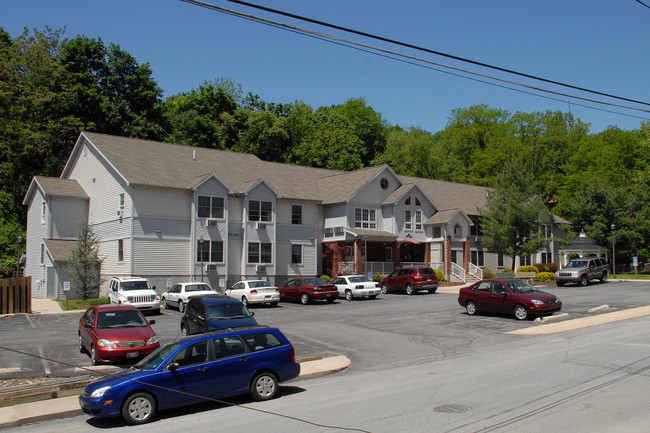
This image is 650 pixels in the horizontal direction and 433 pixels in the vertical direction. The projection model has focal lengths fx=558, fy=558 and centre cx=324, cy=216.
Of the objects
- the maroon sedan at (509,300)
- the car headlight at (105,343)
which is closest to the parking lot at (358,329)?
the maroon sedan at (509,300)

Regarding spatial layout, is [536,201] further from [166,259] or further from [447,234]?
[166,259]

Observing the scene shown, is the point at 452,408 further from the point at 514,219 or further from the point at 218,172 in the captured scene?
the point at 514,219

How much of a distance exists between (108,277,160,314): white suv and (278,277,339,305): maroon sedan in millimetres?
8084

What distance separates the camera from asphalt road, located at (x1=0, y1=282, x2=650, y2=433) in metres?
9.30

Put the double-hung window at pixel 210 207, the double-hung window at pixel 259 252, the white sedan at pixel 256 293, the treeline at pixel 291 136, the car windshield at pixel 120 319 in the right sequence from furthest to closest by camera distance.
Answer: the treeline at pixel 291 136, the double-hung window at pixel 259 252, the double-hung window at pixel 210 207, the white sedan at pixel 256 293, the car windshield at pixel 120 319

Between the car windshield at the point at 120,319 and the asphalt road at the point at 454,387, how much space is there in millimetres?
3223

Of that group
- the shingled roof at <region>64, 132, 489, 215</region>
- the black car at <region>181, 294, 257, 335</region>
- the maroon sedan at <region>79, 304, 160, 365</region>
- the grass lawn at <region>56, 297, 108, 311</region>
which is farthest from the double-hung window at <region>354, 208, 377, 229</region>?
the maroon sedan at <region>79, 304, 160, 365</region>

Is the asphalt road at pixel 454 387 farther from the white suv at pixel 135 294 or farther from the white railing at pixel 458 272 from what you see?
the white railing at pixel 458 272

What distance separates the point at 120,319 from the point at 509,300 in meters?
15.5

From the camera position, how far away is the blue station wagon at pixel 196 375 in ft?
34.3

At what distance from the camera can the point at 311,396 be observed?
12117mm

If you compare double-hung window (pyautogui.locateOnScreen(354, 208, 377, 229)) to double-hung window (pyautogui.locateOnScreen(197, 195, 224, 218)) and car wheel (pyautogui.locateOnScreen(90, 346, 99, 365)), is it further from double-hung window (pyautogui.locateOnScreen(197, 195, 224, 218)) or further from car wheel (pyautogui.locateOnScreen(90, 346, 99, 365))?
car wheel (pyautogui.locateOnScreen(90, 346, 99, 365))

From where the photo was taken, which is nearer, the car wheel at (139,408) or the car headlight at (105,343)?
the car wheel at (139,408)

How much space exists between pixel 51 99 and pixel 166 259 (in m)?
25.3
